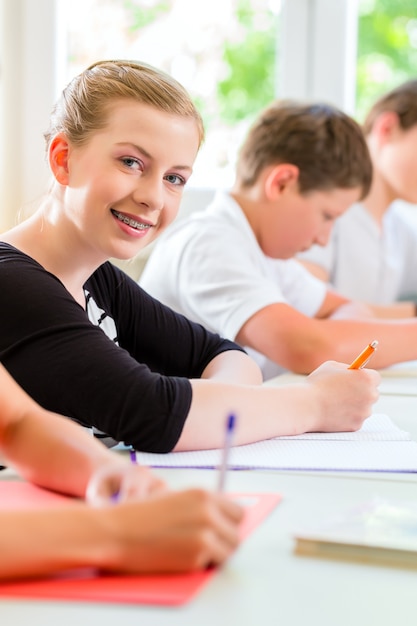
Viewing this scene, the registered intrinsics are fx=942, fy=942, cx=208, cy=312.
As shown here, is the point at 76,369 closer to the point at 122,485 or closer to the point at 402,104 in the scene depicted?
the point at 122,485

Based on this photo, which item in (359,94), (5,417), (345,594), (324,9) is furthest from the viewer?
(359,94)

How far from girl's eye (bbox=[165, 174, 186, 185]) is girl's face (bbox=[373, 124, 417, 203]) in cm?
150

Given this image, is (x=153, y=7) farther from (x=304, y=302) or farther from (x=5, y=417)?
(x=5, y=417)

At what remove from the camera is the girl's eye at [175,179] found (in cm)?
119

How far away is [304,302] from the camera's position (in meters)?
2.10

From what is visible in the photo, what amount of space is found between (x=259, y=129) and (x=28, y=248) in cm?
95

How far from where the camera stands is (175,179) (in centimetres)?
121

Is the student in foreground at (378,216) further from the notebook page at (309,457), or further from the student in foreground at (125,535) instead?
the student in foreground at (125,535)

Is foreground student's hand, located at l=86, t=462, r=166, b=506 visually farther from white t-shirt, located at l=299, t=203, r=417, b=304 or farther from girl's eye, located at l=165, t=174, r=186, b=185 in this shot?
white t-shirt, located at l=299, t=203, r=417, b=304

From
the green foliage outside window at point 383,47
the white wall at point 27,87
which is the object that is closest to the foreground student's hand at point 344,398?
the white wall at point 27,87

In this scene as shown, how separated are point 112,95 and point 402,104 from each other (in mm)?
1566

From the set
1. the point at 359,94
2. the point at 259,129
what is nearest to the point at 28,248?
the point at 259,129

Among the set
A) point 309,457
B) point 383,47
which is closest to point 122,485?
point 309,457

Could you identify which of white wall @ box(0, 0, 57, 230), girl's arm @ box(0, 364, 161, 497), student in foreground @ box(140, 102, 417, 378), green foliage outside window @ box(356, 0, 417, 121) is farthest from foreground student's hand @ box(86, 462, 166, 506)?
green foliage outside window @ box(356, 0, 417, 121)
